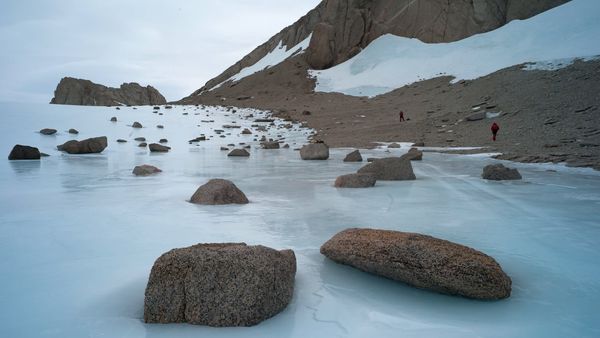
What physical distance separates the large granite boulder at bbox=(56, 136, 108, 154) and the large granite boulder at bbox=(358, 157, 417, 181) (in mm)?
9348

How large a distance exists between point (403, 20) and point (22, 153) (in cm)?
4149

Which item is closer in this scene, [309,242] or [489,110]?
[309,242]

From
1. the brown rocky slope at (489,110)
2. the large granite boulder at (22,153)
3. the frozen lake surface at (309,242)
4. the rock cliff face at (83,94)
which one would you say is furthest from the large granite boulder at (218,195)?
the rock cliff face at (83,94)

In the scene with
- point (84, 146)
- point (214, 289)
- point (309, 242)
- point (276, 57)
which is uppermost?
point (276, 57)

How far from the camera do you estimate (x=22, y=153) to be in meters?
10.5

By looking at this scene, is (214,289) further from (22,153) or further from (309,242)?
(22,153)

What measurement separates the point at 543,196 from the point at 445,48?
36.7 meters

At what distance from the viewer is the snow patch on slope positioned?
5200 cm

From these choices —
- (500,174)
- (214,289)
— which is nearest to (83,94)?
(500,174)

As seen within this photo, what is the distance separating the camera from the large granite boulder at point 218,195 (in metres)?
5.04

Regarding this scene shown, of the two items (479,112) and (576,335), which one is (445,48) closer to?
(479,112)

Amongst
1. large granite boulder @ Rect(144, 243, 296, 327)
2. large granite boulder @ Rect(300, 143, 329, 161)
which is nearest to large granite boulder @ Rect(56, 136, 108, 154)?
large granite boulder @ Rect(300, 143, 329, 161)

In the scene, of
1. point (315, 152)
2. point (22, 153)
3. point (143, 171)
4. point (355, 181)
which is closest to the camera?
point (355, 181)

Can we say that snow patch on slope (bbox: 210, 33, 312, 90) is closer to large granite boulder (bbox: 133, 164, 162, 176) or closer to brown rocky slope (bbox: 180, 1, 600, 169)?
brown rocky slope (bbox: 180, 1, 600, 169)
